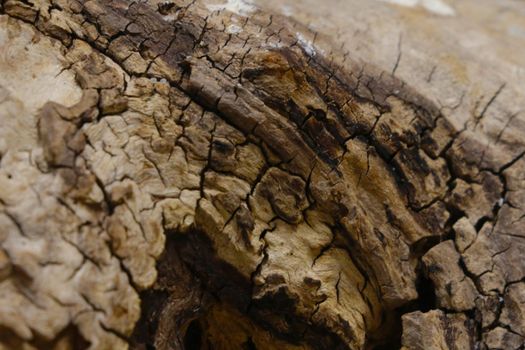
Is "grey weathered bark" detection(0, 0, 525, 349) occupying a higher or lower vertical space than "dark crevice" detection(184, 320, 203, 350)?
higher

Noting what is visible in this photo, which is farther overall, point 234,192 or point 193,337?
point 193,337

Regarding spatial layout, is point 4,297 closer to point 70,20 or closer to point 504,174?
point 70,20

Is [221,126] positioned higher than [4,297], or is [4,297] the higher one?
[221,126]

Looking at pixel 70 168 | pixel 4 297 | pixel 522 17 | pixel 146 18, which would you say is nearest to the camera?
pixel 4 297

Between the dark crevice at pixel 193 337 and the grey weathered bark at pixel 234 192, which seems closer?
the grey weathered bark at pixel 234 192

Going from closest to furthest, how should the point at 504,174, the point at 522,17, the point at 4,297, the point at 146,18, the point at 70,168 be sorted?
the point at 4,297 → the point at 70,168 → the point at 146,18 → the point at 504,174 → the point at 522,17

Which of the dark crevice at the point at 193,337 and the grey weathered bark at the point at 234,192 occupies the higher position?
the grey weathered bark at the point at 234,192

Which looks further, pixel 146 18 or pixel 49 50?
pixel 146 18

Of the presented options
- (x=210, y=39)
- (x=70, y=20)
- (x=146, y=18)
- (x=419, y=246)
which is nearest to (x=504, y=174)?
(x=419, y=246)
